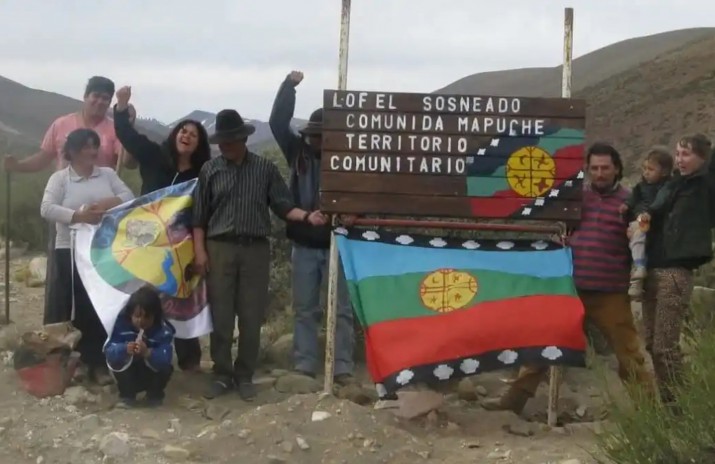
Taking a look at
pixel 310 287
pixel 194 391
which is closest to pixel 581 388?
pixel 310 287

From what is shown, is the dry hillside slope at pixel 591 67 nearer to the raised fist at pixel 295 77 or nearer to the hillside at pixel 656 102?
the hillside at pixel 656 102

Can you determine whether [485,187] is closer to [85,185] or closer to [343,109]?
[343,109]

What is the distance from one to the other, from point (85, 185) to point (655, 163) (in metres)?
3.84

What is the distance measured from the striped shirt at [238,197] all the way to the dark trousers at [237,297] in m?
0.11

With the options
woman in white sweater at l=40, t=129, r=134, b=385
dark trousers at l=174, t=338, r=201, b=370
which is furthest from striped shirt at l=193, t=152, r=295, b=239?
dark trousers at l=174, t=338, r=201, b=370

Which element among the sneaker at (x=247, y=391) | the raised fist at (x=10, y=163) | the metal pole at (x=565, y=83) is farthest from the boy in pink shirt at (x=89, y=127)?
the metal pole at (x=565, y=83)

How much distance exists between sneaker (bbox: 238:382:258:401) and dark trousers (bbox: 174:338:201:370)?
60 centimetres

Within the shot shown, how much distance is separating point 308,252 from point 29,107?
237 ft

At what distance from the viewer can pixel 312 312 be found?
25.8 ft

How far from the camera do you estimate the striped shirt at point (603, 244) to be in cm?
682

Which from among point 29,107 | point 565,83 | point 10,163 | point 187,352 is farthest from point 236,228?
point 29,107

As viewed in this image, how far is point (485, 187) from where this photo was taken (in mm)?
6820

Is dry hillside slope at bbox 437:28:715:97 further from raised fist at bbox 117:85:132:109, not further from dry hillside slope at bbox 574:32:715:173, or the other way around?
raised fist at bbox 117:85:132:109

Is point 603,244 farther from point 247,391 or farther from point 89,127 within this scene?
point 89,127
